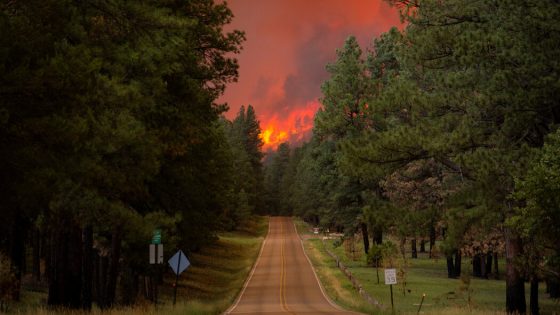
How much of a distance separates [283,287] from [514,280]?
71.5 feet

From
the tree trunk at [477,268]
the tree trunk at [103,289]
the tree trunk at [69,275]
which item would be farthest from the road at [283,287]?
the tree trunk at [477,268]

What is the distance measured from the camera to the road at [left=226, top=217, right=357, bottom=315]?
32.1 metres

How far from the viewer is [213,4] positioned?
78.2 ft

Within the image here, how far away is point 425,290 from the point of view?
143 ft

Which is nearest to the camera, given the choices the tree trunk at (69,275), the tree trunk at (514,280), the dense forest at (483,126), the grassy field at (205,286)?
the tree trunk at (69,275)

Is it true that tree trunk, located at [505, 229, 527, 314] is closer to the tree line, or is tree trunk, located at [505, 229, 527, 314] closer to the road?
the road

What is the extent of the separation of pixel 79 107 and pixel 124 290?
70.9 feet

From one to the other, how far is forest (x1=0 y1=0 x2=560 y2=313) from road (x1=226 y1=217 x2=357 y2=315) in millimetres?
5785

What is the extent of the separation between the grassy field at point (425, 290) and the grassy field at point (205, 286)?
6.81 m

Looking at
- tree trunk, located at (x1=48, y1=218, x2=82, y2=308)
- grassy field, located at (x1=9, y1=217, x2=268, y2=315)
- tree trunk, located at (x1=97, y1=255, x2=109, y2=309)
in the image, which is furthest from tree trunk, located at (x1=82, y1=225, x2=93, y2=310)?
tree trunk, located at (x1=48, y1=218, x2=82, y2=308)

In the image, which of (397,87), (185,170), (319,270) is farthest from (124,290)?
(319,270)

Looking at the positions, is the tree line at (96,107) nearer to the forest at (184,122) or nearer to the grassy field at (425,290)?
the forest at (184,122)

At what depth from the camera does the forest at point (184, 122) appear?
12.8 meters

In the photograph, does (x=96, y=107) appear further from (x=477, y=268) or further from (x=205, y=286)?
(x=477, y=268)
